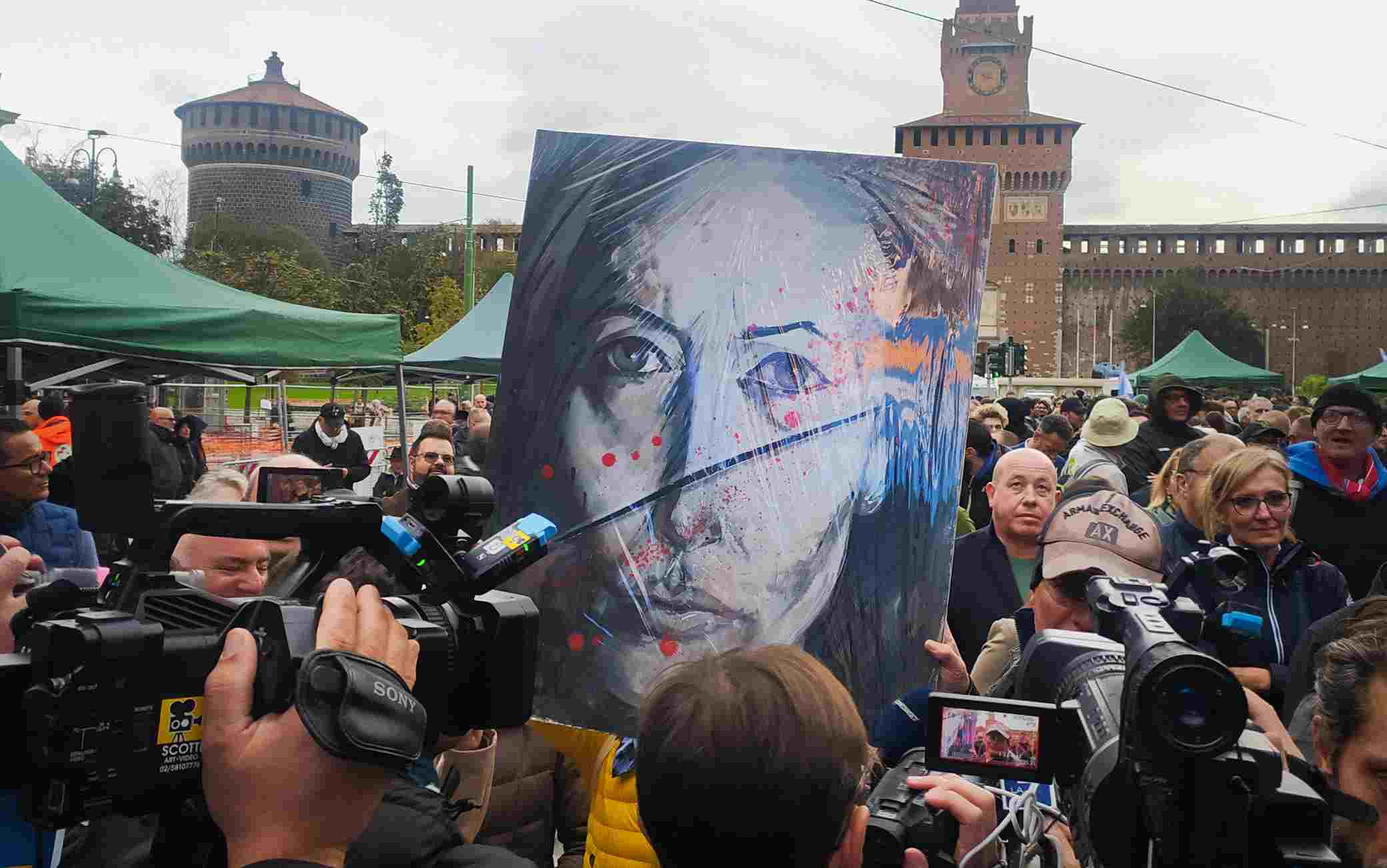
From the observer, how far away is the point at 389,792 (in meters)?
1.38

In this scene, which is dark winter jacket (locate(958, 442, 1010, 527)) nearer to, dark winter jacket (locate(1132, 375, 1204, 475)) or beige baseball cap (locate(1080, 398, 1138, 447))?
beige baseball cap (locate(1080, 398, 1138, 447))

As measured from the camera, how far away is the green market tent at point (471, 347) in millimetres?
12773

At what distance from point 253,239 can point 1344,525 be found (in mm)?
56198

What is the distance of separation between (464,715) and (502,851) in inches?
6.2

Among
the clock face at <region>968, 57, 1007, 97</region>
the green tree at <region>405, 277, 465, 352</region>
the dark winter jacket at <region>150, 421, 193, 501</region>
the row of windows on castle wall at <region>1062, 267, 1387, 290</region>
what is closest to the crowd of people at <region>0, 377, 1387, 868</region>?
the dark winter jacket at <region>150, 421, 193, 501</region>

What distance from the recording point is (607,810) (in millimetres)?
2340

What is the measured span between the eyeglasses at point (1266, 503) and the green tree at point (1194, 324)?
219 feet

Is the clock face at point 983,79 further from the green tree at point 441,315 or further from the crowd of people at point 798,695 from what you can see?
the crowd of people at point 798,695

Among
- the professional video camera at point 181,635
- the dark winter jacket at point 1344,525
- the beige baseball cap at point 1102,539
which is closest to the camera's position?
the professional video camera at point 181,635

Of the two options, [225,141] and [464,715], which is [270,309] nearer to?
[464,715]

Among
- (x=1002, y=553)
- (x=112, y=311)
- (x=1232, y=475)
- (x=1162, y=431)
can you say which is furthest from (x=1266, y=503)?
(x=112, y=311)

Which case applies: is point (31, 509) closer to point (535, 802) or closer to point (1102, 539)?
point (535, 802)

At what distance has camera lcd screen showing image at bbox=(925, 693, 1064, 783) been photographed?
4.46 ft

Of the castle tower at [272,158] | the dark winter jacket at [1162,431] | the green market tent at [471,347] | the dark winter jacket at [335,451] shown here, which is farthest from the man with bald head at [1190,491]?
the castle tower at [272,158]
